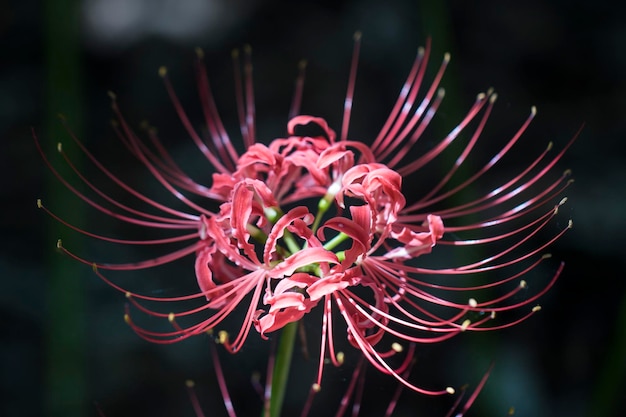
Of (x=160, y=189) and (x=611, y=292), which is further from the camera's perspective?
(x=160, y=189)

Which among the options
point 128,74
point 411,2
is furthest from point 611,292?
point 128,74

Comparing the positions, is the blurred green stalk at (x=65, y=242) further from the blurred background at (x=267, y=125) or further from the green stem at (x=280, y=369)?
the green stem at (x=280, y=369)

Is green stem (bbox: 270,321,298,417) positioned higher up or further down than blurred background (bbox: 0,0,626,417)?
further down

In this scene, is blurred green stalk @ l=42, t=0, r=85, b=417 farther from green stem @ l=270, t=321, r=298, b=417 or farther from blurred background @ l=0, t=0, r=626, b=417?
green stem @ l=270, t=321, r=298, b=417

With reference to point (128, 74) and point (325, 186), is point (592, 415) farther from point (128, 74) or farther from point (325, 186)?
point (128, 74)

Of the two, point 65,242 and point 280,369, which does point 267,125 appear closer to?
point 65,242

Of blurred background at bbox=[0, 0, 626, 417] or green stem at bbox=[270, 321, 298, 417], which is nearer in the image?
green stem at bbox=[270, 321, 298, 417]

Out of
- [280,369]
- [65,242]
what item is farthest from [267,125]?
[280,369]

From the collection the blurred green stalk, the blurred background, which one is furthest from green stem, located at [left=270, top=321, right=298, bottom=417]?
the blurred green stalk
